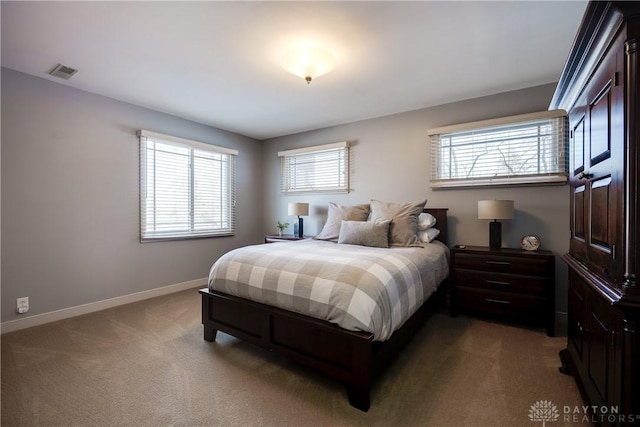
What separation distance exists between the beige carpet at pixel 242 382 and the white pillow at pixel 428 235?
958mm

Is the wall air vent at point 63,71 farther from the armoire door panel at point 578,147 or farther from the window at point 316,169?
the armoire door panel at point 578,147

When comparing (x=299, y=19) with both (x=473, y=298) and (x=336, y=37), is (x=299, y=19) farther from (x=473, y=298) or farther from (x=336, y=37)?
(x=473, y=298)

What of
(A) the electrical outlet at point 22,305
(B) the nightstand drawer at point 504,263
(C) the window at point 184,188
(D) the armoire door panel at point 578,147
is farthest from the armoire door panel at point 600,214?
(A) the electrical outlet at point 22,305

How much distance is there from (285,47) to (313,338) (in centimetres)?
221

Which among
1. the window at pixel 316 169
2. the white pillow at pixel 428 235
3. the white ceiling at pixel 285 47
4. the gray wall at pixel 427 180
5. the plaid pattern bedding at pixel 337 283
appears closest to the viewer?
the plaid pattern bedding at pixel 337 283

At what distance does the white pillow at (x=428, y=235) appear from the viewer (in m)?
3.14

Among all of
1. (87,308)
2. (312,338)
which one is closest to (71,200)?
(87,308)

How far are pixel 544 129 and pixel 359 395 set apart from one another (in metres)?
3.21

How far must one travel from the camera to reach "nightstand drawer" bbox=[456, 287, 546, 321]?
259 centimetres

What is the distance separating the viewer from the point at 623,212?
1106 millimetres

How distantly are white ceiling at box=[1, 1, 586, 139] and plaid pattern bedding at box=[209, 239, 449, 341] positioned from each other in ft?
5.54

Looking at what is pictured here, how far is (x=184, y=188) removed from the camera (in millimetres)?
3998

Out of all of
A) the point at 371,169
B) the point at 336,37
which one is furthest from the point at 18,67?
the point at 371,169

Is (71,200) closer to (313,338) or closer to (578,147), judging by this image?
(313,338)
